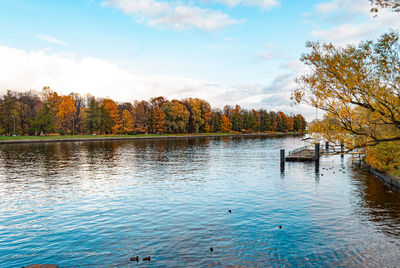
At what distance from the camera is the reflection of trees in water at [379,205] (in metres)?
16.0

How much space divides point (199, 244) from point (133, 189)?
13.2 metres

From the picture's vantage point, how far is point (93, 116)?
129375 millimetres

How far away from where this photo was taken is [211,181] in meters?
28.8

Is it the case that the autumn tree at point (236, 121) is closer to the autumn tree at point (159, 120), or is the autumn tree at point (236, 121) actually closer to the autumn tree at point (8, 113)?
the autumn tree at point (159, 120)

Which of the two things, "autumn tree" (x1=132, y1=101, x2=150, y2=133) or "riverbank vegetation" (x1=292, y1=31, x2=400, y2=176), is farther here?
"autumn tree" (x1=132, y1=101, x2=150, y2=133)

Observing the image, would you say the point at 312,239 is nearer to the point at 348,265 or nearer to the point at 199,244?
the point at 348,265

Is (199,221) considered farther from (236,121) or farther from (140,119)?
(236,121)

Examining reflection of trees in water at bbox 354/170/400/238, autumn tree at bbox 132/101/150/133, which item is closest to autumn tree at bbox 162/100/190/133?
autumn tree at bbox 132/101/150/133

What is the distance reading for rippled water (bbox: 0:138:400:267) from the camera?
12211 mm

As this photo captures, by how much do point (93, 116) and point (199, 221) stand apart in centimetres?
12318

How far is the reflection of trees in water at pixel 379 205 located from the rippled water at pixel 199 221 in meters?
0.07

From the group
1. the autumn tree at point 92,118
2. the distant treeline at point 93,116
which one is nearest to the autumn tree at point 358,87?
the distant treeline at point 93,116

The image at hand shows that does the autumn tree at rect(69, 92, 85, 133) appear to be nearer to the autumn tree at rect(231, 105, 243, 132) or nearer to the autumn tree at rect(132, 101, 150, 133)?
the autumn tree at rect(132, 101, 150, 133)

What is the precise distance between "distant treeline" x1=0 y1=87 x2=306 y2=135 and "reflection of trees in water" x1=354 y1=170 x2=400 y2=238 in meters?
113
